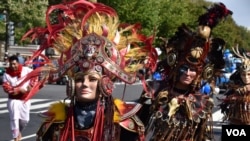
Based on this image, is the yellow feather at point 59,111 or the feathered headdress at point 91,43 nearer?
the feathered headdress at point 91,43

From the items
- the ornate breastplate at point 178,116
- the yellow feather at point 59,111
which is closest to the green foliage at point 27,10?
the ornate breastplate at point 178,116

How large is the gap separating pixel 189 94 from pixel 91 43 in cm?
201

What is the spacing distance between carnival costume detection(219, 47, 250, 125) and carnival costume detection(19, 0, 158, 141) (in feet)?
13.7

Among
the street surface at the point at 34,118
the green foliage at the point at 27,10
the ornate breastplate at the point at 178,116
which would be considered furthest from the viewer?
the green foliage at the point at 27,10

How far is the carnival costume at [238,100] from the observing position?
9.31 meters

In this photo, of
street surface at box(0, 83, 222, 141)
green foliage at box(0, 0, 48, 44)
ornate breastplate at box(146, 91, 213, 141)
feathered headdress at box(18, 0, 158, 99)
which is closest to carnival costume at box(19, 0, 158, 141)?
feathered headdress at box(18, 0, 158, 99)

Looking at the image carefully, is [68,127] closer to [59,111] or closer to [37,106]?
[59,111]

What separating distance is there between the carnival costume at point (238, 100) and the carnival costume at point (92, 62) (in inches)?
165

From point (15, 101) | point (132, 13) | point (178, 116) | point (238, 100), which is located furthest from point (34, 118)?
point (132, 13)

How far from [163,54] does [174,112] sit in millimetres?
876

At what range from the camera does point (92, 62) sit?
5.03 meters

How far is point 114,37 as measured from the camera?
17.3 ft

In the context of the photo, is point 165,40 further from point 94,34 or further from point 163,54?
point 94,34

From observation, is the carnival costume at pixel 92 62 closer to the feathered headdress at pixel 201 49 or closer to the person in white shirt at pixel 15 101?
the feathered headdress at pixel 201 49
